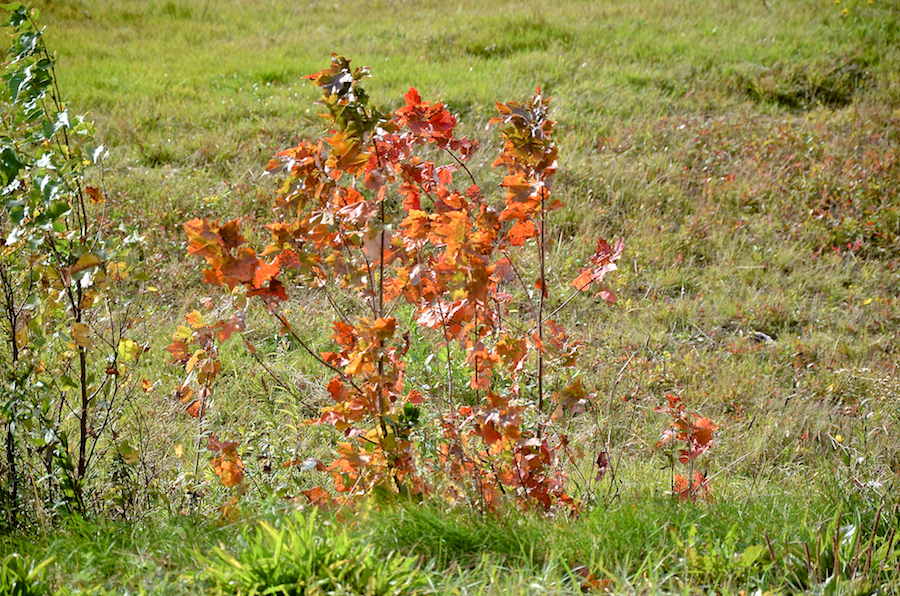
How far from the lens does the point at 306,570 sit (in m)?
1.70

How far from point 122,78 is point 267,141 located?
9.73 feet

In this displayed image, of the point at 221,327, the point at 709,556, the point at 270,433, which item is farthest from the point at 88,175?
the point at 709,556

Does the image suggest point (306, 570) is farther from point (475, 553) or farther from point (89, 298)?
point (89, 298)

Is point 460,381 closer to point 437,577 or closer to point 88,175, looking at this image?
point 437,577

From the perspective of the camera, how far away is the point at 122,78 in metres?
8.59

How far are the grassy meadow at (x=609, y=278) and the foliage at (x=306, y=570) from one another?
0.05 ft

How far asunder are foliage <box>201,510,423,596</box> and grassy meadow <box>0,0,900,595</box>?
0.05ft

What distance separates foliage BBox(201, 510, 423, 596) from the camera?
1681 millimetres

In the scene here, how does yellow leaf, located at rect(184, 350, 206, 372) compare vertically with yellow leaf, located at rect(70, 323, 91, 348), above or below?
below

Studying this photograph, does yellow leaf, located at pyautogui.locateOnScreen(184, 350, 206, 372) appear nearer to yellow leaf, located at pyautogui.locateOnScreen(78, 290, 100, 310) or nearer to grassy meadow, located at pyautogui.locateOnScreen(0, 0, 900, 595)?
yellow leaf, located at pyautogui.locateOnScreen(78, 290, 100, 310)

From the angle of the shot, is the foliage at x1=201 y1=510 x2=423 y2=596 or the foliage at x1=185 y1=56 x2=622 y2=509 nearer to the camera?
the foliage at x1=201 y1=510 x2=423 y2=596

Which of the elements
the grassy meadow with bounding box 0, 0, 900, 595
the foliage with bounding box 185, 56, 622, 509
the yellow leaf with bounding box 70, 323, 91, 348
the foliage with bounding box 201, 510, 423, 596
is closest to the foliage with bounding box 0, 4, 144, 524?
the yellow leaf with bounding box 70, 323, 91, 348


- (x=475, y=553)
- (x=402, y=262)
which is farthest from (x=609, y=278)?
(x=475, y=553)

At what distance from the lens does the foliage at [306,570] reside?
1681 mm
